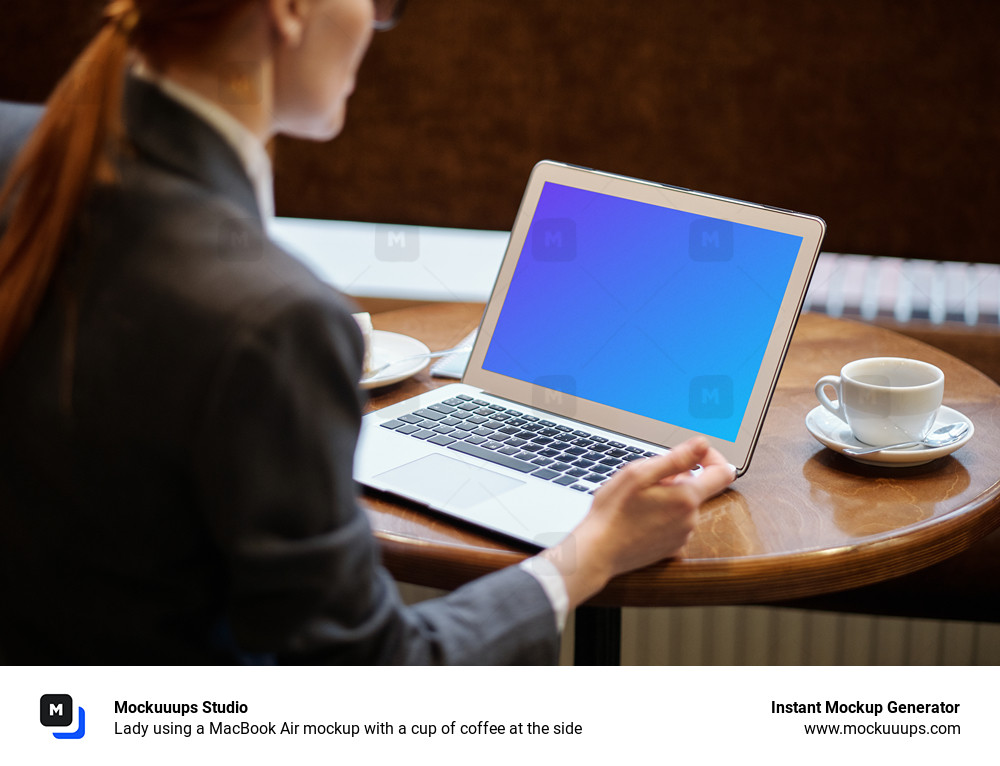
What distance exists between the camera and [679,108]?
2131mm

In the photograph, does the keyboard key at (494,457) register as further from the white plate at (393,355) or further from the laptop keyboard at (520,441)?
the white plate at (393,355)

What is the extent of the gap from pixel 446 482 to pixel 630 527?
22cm

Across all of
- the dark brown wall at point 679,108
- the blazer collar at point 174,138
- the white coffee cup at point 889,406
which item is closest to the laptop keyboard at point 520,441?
the white coffee cup at point 889,406

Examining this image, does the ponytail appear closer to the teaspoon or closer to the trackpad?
the trackpad

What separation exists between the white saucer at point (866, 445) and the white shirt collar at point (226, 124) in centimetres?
65

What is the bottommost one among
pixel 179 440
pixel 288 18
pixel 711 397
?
pixel 711 397

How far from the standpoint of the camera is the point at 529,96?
2193 millimetres

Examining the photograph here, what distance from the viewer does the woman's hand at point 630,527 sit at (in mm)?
814

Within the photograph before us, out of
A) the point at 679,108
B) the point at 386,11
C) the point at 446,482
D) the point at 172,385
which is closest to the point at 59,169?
the point at 172,385

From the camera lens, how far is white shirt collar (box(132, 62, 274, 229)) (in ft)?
2.15

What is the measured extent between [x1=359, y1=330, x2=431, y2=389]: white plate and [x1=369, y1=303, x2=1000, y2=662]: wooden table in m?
0.28

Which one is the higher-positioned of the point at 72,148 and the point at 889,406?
the point at 72,148

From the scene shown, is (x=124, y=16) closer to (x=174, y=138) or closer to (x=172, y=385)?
(x=174, y=138)
